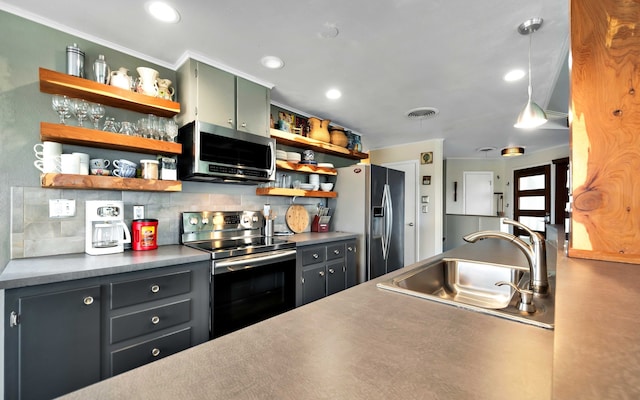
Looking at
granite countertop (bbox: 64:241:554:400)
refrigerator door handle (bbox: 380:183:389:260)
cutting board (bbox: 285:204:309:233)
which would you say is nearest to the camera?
granite countertop (bbox: 64:241:554:400)

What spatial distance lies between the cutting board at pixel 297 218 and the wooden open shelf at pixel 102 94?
1.54 metres

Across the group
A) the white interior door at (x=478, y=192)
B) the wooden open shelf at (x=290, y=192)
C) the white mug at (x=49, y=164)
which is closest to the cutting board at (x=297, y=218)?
the wooden open shelf at (x=290, y=192)

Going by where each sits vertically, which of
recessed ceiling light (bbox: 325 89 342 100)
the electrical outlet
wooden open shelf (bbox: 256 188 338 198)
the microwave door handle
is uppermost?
recessed ceiling light (bbox: 325 89 342 100)

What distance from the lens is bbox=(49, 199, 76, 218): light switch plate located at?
172 centimetres

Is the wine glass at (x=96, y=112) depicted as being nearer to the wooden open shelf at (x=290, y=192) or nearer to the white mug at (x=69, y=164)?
the white mug at (x=69, y=164)

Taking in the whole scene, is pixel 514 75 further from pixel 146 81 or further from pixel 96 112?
pixel 96 112

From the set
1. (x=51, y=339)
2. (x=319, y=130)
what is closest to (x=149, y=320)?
(x=51, y=339)

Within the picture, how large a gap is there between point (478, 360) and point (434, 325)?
0.16m

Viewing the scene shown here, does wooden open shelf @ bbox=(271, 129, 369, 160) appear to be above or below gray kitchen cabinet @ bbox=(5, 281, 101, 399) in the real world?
above

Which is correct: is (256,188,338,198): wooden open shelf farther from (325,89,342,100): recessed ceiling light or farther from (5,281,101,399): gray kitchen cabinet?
(5,281,101,399): gray kitchen cabinet

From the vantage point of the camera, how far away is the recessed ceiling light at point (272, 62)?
2144mm

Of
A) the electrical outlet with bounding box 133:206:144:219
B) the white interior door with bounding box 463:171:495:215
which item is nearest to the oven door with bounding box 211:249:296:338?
the electrical outlet with bounding box 133:206:144:219

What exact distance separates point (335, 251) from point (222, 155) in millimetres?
1490

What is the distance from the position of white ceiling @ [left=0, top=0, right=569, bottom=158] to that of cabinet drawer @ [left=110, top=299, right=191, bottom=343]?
181 cm
